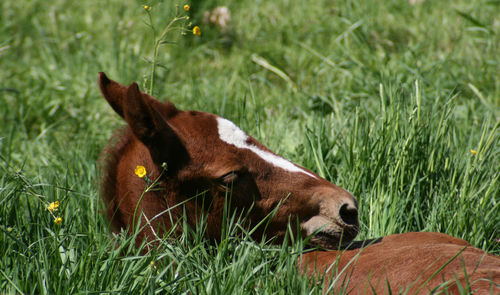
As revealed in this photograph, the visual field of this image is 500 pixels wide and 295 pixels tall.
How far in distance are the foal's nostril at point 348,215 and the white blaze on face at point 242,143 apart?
0.82ft

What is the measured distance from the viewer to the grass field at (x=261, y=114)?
2.38 metres

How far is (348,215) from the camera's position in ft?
→ 8.75

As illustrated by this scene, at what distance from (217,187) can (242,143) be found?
23 cm

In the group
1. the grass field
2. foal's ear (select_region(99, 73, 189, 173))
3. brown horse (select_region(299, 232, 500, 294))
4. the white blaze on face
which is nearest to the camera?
brown horse (select_region(299, 232, 500, 294))

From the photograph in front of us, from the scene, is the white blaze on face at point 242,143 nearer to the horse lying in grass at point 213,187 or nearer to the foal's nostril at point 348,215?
the horse lying in grass at point 213,187

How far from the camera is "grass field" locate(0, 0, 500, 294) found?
2375 mm

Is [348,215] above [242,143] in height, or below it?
below

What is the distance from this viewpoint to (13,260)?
2.39 metres

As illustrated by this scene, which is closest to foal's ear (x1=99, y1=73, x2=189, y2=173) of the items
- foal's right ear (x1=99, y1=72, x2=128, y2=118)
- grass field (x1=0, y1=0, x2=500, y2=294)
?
foal's right ear (x1=99, y1=72, x2=128, y2=118)

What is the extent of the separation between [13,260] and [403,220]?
1.92 m

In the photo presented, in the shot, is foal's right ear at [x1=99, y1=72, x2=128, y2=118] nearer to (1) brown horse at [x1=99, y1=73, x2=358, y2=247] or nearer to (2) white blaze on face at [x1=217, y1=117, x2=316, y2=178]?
(1) brown horse at [x1=99, y1=73, x2=358, y2=247]

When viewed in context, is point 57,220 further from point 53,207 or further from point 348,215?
point 348,215

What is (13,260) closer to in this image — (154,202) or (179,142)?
(154,202)

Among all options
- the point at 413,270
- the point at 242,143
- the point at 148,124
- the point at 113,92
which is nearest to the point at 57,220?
the point at 148,124
